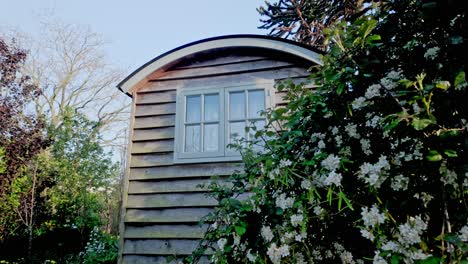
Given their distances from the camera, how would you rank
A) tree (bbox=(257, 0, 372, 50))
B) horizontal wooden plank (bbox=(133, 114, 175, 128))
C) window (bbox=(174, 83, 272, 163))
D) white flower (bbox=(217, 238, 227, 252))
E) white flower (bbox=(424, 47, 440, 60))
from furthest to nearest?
tree (bbox=(257, 0, 372, 50))
horizontal wooden plank (bbox=(133, 114, 175, 128))
window (bbox=(174, 83, 272, 163))
white flower (bbox=(217, 238, 227, 252))
white flower (bbox=(424, 47, 440, 60))

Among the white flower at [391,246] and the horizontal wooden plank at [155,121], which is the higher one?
the horizontal wooden plank at [155,121]

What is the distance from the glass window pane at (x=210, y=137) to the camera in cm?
389

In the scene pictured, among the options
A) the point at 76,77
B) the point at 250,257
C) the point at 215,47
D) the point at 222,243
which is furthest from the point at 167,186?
the point at 76,77

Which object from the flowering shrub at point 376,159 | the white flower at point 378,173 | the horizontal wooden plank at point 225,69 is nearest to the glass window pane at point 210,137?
the horizontal wooden plank at point 225,69

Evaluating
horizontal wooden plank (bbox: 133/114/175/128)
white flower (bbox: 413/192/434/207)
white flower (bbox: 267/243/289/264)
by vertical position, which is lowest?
white flower (bbox: 267/243/289/264)

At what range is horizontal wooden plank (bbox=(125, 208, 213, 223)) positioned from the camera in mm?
3627

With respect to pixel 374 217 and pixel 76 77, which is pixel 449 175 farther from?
pixel 76 77

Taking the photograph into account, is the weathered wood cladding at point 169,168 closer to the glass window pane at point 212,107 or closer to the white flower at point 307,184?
the glass window pane at point 212,107

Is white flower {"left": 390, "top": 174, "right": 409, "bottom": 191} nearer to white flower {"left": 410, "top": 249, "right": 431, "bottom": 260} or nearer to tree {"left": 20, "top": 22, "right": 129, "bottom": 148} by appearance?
white flower {"left": 410, "top": 249, "right": 431, "bottom": 260}

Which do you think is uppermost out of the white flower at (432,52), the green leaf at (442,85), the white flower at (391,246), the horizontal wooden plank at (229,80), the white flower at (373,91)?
the horizontal wooden plank at (229,80)

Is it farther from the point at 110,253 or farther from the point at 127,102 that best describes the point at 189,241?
the point at 127,102

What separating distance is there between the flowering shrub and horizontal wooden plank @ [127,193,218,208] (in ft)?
5.62

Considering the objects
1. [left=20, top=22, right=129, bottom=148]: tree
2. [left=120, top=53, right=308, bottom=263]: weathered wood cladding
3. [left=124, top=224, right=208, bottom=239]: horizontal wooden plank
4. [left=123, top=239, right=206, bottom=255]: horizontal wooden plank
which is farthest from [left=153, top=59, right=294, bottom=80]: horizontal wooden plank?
[left=20, top=22, right=129, bottom=148]: tree

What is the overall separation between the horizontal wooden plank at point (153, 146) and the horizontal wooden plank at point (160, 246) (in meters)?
1.14
